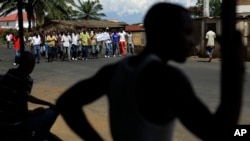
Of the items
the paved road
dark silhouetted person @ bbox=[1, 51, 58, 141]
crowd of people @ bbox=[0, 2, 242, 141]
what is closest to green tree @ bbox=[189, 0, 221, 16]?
the paved road

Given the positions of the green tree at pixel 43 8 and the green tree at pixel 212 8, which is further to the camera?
the green tree at pixel 212 8

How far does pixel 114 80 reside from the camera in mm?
1836

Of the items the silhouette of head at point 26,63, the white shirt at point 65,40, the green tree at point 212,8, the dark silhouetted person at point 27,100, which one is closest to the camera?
the dark silhouetted person at point 27,100

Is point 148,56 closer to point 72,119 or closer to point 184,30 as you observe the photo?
point 184,30

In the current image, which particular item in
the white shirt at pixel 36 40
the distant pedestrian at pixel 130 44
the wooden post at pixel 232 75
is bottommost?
the distant pedestrian at pixel 130 44

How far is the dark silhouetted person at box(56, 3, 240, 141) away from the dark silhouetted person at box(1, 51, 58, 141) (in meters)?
2.23

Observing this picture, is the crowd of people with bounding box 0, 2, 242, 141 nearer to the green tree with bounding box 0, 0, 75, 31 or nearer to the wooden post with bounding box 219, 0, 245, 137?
the wooden post with bounding box 219, 0, 245, 137

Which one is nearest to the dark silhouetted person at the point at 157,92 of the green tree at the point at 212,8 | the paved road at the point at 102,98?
the paved road at the point at 102,98

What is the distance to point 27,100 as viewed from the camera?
429 cm

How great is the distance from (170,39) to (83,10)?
72114 millimetres

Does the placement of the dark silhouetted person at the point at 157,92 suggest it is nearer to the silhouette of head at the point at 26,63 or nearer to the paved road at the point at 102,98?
the silhouette of head at the point at 26,63

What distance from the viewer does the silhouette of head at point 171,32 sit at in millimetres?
1729

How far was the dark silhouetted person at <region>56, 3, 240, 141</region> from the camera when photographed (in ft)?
5.24

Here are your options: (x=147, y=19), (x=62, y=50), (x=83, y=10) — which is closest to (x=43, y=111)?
(x=147, y=19)
